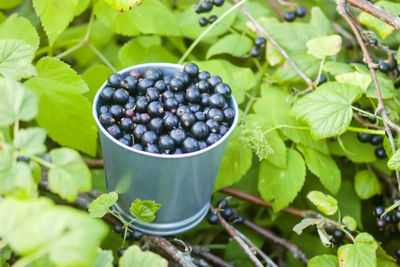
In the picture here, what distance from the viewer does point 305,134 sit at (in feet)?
3.88

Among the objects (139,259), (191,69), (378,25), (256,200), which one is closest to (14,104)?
(139,259)

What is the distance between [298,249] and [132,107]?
633 millimetres

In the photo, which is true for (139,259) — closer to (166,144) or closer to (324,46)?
(166,144)

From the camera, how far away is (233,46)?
51.6 inches

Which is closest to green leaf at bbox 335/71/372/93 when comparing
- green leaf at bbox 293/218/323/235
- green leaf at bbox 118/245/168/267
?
green leaf at bbox 293/218/323/235

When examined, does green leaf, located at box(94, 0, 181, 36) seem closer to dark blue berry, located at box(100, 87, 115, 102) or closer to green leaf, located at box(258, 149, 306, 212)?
dark blue berry, located at box(100, 87, 115, 102)

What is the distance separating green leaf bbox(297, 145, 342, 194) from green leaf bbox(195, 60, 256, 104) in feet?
0.69

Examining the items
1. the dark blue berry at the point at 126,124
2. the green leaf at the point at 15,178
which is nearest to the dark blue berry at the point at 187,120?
the dark blue berry at the point at 126,124

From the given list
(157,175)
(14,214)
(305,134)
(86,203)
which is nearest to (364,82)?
(305,134)

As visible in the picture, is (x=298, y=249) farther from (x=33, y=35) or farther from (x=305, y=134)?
(x=33, y=35)

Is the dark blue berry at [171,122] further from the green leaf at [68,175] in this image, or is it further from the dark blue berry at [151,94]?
the green leaf at [68,175]

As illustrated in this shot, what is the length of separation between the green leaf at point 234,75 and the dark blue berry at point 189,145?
376mm

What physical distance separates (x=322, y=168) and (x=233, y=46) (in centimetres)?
42

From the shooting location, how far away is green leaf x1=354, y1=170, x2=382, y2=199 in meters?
1.31
